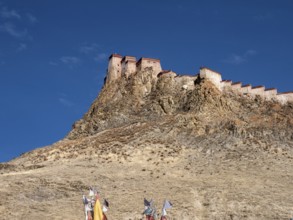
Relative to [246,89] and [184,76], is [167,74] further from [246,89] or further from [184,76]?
[246,89]

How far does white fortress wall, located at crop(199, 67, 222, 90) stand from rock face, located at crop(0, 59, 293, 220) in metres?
0.91

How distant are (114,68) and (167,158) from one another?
2633cm

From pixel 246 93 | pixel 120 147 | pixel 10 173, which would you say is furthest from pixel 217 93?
pixel 10 173

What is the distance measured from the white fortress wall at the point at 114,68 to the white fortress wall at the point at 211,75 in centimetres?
1217

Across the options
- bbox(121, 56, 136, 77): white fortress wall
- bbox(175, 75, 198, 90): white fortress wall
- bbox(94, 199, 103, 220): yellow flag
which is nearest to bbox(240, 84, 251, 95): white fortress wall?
bbox(175, 75, 198, 90): white fortress wall

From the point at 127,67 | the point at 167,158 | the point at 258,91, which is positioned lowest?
the point at 167,158

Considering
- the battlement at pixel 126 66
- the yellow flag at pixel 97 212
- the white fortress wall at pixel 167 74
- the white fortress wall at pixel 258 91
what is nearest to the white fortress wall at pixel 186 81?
the white fortress wall at pixel 167 74

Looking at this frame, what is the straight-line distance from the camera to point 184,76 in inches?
3201

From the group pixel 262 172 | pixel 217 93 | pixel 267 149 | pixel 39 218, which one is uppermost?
pixel 217 93

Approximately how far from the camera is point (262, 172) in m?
55.9

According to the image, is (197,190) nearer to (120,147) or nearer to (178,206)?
(178,206)

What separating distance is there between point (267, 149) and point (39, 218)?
2938 centimetres

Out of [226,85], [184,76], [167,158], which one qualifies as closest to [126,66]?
[184,76]

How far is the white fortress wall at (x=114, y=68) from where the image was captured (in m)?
83.9
